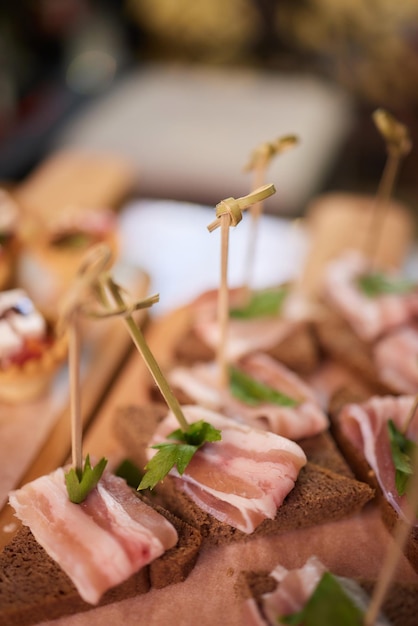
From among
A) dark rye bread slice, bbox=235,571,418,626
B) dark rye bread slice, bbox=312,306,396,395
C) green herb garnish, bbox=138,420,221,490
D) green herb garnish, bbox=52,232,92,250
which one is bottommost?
dark rye bread slice, bbox=235,571,418,626

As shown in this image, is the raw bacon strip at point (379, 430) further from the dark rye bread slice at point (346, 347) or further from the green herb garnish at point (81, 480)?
the green herb garnish at point (81, 480)

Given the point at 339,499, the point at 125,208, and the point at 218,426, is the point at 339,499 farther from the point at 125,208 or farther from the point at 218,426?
the point at 125,208

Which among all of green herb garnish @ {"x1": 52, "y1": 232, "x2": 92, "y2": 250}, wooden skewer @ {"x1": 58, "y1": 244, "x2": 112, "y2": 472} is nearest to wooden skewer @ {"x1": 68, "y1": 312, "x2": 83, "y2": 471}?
wooden skewer @ {"x1": 58, "y1": 244, "x2": 112, "y2": 472}

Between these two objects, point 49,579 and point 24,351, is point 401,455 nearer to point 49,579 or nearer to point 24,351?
point 49,579

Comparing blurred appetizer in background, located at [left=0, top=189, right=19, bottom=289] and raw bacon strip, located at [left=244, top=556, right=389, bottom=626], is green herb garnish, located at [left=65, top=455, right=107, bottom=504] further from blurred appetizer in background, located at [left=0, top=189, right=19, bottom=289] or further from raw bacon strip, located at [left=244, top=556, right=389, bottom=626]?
blurred appetizer in background, located at [left=0, top=189, right=19, bottom=289]

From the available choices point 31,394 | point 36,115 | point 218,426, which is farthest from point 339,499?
point 36,115

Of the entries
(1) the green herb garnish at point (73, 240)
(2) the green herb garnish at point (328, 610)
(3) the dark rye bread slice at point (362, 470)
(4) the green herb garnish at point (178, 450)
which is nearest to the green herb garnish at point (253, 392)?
(3) the dark rye bread slice at point (362, 470)
